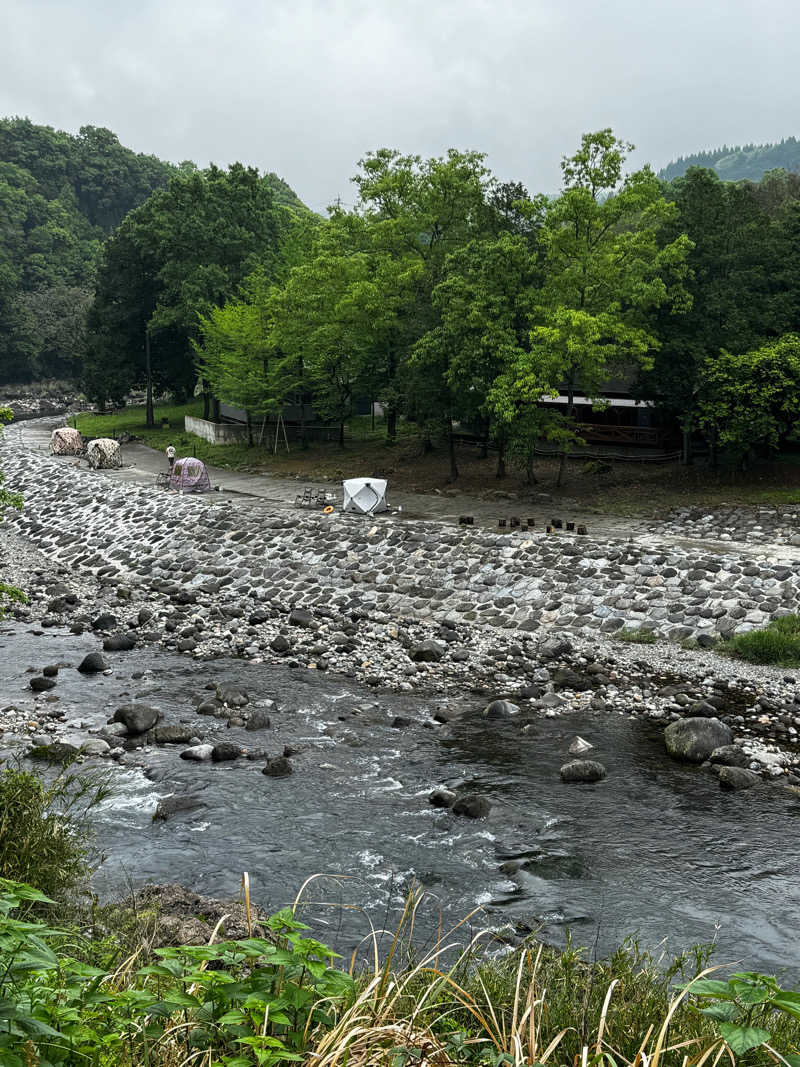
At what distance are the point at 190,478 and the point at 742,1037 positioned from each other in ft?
107

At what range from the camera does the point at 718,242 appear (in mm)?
30844

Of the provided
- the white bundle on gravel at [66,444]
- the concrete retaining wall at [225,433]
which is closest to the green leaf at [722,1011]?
the concrete retaining wall at [225,433]

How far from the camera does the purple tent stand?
34500 mm

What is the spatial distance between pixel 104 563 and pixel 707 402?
21.1m

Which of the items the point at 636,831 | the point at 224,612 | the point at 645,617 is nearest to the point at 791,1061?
the point at 636,831

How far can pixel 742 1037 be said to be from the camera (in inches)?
142

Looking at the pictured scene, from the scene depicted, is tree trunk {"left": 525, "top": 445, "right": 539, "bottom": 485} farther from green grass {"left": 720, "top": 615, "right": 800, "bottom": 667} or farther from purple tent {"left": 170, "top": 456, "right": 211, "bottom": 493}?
green grass {"left": 720, "top": 615, "right": 800, "bottom": 667}

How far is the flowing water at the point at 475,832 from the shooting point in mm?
10086

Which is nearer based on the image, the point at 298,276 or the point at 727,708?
the point at 727,708

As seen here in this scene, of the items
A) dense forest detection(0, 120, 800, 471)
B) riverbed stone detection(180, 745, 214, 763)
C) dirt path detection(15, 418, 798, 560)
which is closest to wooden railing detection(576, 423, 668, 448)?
dense forest detection(0, 120, 800, 471)

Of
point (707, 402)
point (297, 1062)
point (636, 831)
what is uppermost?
point (707, 402)

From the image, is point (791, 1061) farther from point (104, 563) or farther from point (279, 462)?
point (279, 462)

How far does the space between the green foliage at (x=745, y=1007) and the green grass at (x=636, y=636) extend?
16588 millimetres

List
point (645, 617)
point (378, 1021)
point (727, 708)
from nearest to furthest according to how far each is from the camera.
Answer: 1. point (378, 1021)
2. point (727, 708)
3. point (645, 617)
